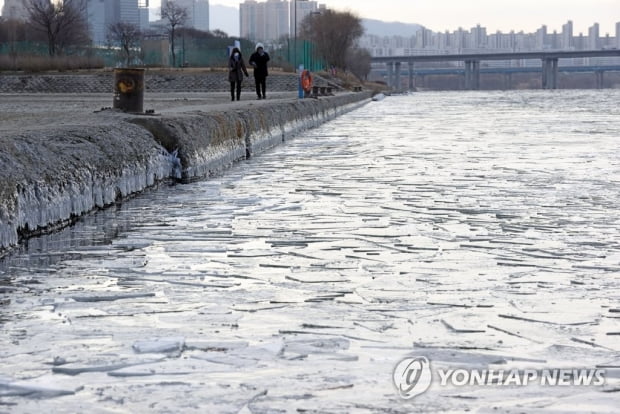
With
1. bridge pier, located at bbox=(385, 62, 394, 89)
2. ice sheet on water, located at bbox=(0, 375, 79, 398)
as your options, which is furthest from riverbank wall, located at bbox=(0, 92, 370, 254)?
bridge pier, located at bbox=(385, 62, 394, 89)

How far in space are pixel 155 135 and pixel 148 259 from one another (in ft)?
16.6

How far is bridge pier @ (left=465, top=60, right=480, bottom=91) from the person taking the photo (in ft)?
624

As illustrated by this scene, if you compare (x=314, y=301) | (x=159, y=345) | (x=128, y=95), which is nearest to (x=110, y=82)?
(x=128, y=95)

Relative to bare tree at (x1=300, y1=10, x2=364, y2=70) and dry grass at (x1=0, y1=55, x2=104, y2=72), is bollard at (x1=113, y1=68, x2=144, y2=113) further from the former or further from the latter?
bare tree at (x1=300, y1=10, x2=364, y2=70)

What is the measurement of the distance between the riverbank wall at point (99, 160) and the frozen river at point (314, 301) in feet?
0.62

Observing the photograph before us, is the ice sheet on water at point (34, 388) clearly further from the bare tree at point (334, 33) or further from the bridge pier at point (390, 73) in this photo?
the bridge pier at point (390, 73)

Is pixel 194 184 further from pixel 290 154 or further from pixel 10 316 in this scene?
pixel 10 316

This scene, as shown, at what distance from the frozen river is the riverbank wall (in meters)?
0.19

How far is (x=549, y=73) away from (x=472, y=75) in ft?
50.0

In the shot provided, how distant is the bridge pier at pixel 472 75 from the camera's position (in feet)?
624

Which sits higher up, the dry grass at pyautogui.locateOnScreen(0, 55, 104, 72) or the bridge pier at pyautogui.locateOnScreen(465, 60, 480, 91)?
the dry grass at pyautogui.locateOnScreen(0, 55, 104, 72)

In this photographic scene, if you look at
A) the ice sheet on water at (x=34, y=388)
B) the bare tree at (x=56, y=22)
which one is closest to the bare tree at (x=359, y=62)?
the bare tree at (x=56, y=22)

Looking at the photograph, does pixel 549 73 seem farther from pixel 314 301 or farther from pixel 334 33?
pixel 314 301

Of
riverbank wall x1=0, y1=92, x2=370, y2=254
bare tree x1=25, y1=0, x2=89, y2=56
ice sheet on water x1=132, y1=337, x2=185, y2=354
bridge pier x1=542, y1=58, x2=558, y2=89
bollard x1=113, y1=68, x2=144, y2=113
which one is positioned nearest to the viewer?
ice sheet on water x1=132, y1=337, x2=185, y2=354
